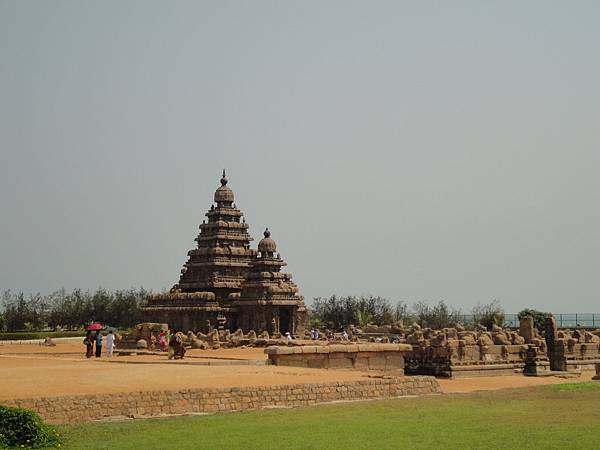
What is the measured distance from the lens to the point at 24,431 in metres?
13.3

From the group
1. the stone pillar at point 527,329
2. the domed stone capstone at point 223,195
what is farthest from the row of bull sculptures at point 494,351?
the domed stone capstone at point 223,195

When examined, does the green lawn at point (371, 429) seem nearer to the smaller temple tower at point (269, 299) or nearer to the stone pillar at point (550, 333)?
the stone pillar at point (550, 333)

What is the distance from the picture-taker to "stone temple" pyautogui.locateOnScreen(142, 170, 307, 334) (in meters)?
56.4

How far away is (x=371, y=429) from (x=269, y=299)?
41.9m

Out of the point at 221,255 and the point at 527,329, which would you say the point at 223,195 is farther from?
the point at 527,329

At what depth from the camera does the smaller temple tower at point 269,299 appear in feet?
185

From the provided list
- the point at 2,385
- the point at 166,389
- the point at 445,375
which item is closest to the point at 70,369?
the point at 2,385

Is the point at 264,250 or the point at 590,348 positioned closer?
the point at 590,348

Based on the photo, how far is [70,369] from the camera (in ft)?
75.1

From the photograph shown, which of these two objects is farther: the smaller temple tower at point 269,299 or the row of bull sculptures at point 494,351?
the smaller temple tower at point 269,299

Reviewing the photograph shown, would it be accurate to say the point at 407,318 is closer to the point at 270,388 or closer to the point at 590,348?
the point at 590,348

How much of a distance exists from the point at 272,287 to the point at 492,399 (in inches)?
1483

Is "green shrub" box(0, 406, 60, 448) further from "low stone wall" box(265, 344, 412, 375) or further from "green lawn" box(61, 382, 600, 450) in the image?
"low stone wall" box(265, 344, 412, 375)

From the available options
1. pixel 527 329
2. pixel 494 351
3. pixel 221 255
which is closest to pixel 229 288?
pixel 221 255
